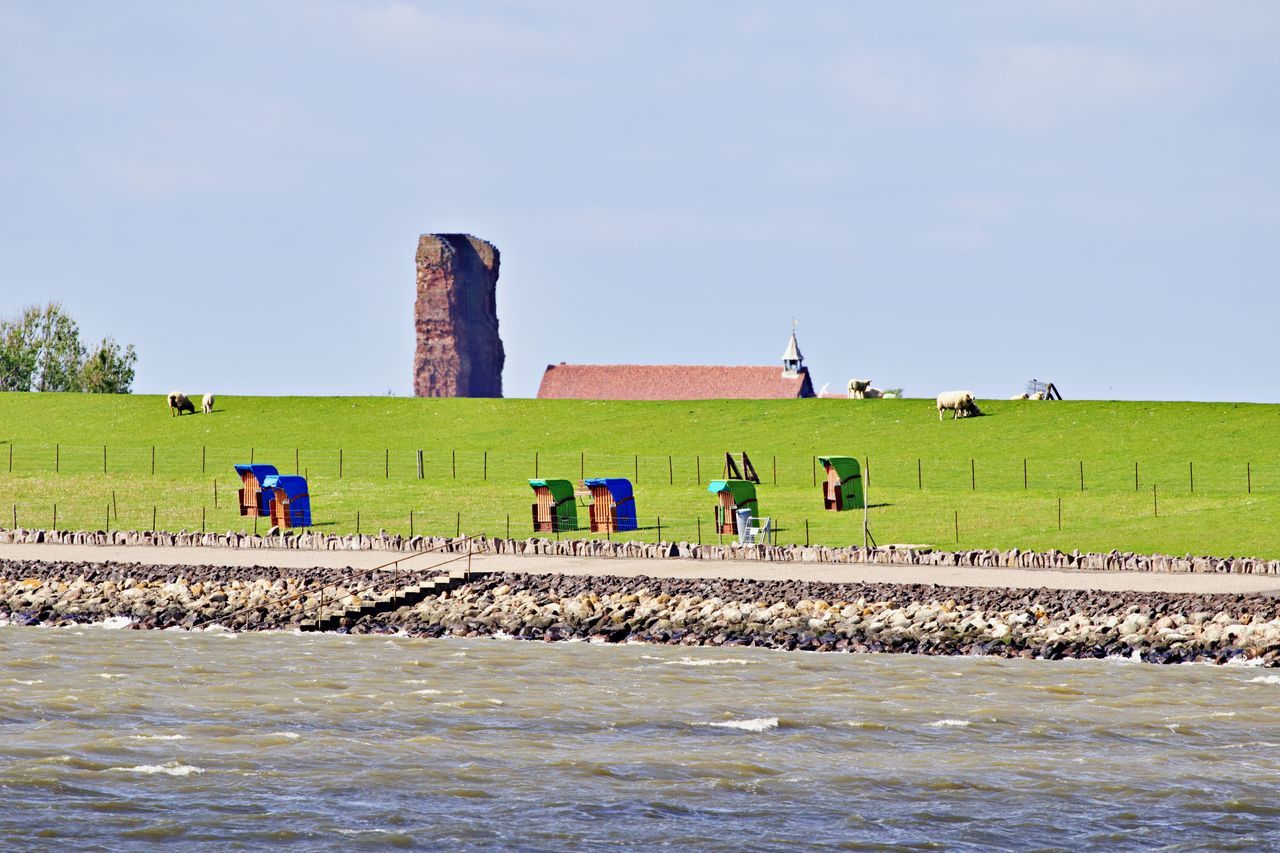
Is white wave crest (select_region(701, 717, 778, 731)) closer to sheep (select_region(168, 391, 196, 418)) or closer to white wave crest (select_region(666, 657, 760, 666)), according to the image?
white wave crest (select_region(666, 657, 760, 666))

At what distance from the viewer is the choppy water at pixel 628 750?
61.1 feet

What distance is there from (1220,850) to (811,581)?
66.7ft

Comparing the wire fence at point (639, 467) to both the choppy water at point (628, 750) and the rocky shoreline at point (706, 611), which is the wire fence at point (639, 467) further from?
the choppy water at point (628, 750)

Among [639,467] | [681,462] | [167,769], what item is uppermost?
[681,462]

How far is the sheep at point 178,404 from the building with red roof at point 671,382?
48.4m

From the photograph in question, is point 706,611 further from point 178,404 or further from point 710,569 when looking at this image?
point 178,404

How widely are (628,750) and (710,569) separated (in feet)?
61.2

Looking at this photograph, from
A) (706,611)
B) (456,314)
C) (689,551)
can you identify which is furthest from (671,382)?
(706,611)

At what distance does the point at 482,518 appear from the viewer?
55.6m

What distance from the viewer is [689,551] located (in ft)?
146

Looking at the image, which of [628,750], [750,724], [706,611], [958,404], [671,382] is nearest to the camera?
[628,750]

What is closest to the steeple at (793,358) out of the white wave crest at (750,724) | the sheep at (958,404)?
the sheep at (958,404)

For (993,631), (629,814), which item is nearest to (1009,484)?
(993,631)

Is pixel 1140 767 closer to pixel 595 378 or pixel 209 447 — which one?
pixel 209 447
